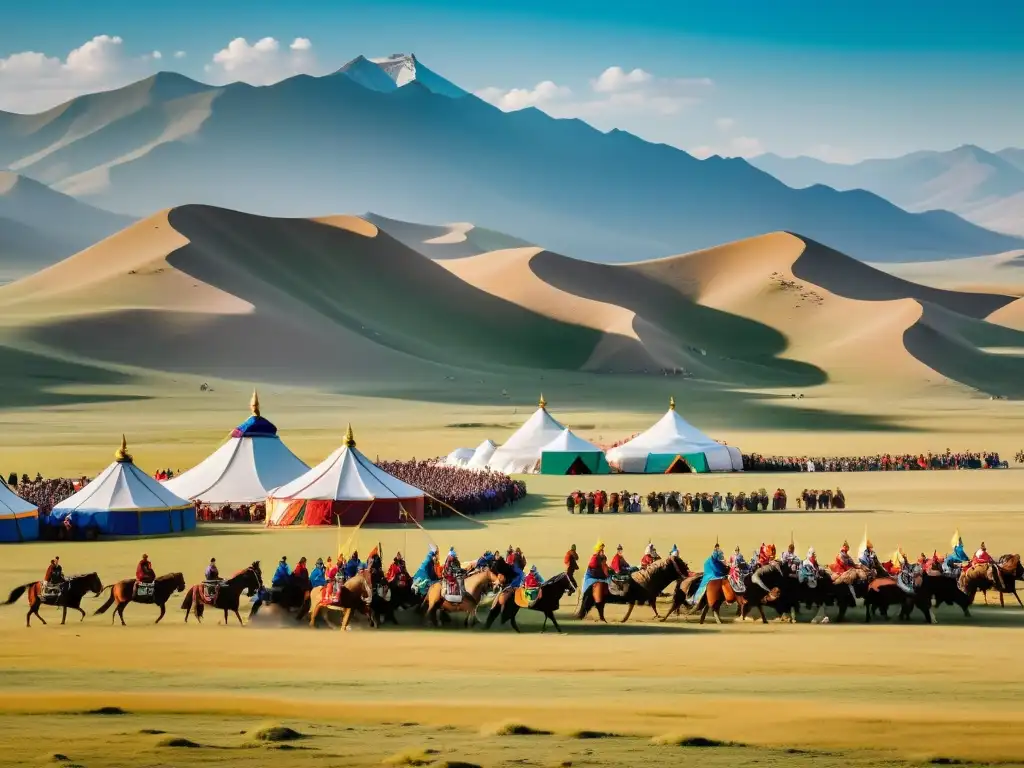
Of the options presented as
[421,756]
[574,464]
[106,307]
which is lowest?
[421,756]

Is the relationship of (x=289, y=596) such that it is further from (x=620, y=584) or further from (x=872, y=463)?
(x=872, y=463)

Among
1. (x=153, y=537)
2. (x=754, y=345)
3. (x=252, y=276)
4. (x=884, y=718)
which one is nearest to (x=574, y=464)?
(x=153, y=537)

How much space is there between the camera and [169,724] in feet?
52.1

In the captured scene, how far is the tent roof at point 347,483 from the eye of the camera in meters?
38.1

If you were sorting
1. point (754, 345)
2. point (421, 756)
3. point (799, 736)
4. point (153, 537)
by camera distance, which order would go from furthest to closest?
1. point (754, 345)
2. point (153, 537)
3. point (799, 736)
4. point (421, 756)

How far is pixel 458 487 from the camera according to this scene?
44.6 meters

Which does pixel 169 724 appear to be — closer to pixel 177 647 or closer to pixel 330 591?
pixel 177 647

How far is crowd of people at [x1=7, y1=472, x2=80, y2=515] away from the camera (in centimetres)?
3905

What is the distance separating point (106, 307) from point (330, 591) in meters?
118

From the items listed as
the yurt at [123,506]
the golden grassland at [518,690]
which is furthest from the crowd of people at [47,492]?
the golden grassland at [518,690]

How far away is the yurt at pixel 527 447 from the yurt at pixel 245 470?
1444 centimetres

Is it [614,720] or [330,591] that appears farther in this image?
[330,591]

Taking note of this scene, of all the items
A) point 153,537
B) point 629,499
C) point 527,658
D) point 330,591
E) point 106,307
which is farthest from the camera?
point 106,307

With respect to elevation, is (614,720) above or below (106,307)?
below
